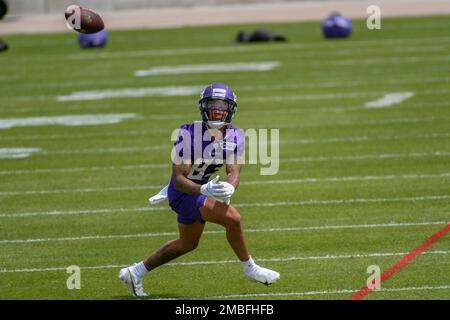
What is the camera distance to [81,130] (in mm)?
16953

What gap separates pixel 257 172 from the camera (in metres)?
14.2

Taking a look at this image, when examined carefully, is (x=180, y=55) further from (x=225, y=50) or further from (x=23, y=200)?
(x=23, y=200)

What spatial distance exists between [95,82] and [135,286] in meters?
13.0

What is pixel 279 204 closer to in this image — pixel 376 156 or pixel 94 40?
pixel 376 156

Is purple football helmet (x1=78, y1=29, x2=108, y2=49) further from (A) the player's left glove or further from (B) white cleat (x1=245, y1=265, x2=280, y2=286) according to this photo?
(A) the player's left glove

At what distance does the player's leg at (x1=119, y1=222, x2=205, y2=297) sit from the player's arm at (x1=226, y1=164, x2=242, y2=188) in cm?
50

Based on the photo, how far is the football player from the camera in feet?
27.7

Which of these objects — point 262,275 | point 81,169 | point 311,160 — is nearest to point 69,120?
point 81,169

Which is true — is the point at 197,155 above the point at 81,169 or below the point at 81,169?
above

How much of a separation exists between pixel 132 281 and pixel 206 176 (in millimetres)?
1037

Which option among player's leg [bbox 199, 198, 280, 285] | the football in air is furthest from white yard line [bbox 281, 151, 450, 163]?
player's leg [bbox 199, 198, 280, 285]

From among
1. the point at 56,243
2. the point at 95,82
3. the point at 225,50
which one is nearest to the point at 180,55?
the point at 225,50

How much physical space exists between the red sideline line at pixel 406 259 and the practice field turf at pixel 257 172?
0.07 metres

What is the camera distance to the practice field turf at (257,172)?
9.48 metres
